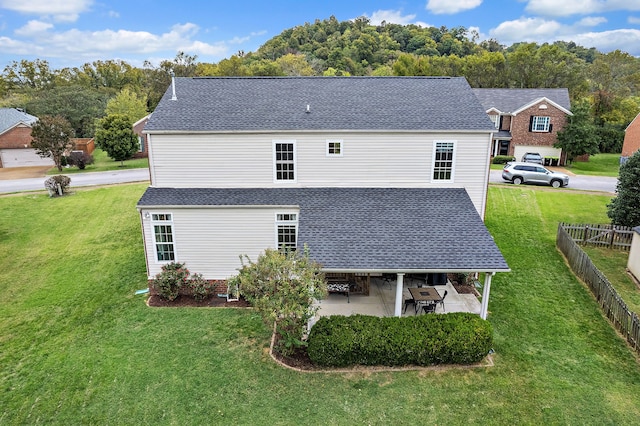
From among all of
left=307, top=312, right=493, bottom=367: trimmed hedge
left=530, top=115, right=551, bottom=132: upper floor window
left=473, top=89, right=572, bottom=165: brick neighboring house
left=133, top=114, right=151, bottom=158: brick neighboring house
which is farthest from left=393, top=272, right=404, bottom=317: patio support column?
left=133, top=114, right=151, bottom=158: brick neighboring house

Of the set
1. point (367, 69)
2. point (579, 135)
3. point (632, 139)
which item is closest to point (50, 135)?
point (579, 135)

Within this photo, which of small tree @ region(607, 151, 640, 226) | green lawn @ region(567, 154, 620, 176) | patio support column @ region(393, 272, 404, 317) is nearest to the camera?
patio support column @ region(393, 272, 404, 317)

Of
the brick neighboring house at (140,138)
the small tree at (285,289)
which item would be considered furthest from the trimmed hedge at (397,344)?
the brick neighboring house at (140,138)

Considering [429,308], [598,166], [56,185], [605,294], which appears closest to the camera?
[429,308]

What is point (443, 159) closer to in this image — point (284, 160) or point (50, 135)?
point (284, 160)

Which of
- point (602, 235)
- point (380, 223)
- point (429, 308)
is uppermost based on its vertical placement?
point (380, 223)

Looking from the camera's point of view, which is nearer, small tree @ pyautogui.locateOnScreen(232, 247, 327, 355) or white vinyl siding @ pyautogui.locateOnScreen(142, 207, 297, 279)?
small tree @ pyautogui.locateOnScreen(232, 247, 327, 355)

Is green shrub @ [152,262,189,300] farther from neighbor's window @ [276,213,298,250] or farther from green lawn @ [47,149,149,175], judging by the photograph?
green lawn @ [47,149,149,175]
